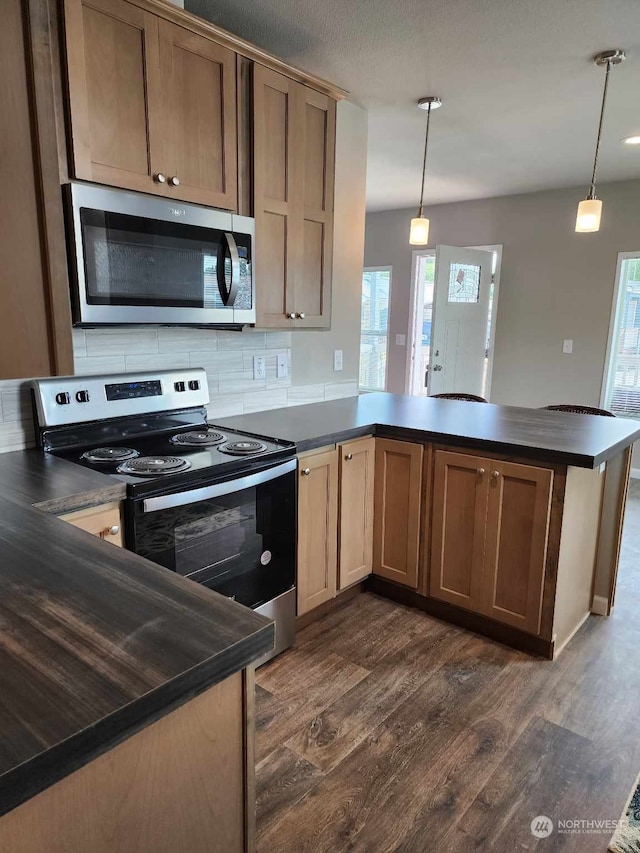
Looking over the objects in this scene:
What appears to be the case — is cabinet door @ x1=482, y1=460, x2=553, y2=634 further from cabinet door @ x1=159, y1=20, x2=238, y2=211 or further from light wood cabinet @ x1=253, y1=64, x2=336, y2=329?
cabinet door @ x1=159, y1=20, x2=238, y2=211

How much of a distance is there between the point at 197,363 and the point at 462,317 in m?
3.24

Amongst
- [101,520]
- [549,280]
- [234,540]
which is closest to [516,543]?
[234,540]

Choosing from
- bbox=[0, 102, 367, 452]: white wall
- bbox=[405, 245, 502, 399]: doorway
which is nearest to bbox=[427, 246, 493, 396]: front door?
bbox=[405, 245, 502, 399]: doorway

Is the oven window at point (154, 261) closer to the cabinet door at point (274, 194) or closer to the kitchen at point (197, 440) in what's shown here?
the kitchen at point (197, 440)

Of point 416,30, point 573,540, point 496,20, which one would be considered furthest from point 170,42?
point 573,540

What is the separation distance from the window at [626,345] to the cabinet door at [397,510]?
3241mm

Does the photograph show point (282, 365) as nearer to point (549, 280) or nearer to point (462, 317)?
point (462, 317)

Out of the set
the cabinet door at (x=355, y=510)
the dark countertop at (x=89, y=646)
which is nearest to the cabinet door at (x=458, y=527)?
the cabinet door at (x=355, y=510)

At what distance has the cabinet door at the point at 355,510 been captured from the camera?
2.48 metres

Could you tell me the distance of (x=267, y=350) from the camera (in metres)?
2.80

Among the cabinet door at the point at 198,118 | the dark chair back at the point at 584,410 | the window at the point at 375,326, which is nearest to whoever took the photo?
the cabinet door at the point at 198,118

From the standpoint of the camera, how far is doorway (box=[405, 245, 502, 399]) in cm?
481

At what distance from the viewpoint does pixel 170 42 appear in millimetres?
1841

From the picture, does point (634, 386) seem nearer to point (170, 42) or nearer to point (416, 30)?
point (416, 30)
